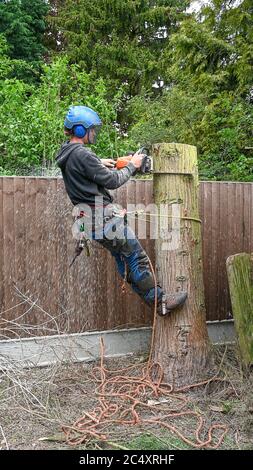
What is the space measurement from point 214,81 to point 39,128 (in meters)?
4.98

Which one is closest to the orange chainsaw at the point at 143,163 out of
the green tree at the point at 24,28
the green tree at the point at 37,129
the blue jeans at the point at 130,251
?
the blue jeans at the point at 130,251

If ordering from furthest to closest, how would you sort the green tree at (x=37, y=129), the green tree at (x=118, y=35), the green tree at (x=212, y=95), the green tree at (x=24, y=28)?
the green tree at (x=118, y=35) < the green tree at (x=24, y=28) < the green tree at (x=212, y=95) < the green tree at (x=37, y=129)

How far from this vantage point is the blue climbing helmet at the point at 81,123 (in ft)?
15.4

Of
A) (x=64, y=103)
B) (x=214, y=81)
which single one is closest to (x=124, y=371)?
(x=64, y=103)

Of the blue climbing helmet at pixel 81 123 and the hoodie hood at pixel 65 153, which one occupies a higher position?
the blue climbing helmet at pixel 81 123

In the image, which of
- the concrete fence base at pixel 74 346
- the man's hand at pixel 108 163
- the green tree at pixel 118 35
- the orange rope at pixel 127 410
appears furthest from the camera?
the green tree at pixel 118 35

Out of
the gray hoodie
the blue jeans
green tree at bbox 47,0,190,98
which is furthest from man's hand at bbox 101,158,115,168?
green tree at bbox 47,0,190,98

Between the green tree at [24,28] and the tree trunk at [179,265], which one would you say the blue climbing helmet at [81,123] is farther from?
the green tree at [24,28]

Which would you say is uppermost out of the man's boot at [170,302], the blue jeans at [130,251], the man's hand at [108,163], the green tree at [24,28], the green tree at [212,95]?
the green tree at [24,28]

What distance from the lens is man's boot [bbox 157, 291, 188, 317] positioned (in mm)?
4719

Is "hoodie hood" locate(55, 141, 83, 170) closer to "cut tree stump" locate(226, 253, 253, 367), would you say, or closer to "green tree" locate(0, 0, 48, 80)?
"cut tree stump" locate(226, 253, 253, 367)

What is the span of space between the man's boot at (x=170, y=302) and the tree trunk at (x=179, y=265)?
67 mm

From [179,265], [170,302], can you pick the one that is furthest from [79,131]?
[170,302]

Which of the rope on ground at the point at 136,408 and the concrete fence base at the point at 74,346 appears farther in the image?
the concrete fence base at the point at 74,346
